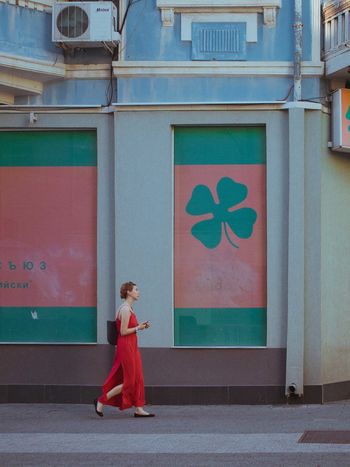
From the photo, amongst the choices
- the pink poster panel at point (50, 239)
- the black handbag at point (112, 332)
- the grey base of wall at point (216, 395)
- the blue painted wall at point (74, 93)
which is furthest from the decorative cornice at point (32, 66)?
the grey base of wall at point (216, 395)

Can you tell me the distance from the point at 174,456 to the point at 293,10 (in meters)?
7.22

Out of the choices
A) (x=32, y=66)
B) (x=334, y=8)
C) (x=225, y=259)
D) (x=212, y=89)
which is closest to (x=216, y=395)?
(x=225, y=259)

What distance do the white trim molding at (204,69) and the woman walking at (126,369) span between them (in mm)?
3181

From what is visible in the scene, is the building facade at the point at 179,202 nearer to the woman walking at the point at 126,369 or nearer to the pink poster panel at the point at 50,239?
the pink poster panel at the point at 50,239

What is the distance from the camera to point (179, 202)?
627 inches

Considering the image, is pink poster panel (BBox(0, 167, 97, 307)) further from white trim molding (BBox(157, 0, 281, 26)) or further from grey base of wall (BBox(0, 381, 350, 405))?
white trim molding (BBox(157, 0, 281, 26))

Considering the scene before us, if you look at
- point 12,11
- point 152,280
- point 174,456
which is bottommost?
point 174,456

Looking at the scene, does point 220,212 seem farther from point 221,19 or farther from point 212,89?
point 221,19

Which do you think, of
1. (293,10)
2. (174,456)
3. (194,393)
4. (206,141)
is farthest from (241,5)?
(174,456)

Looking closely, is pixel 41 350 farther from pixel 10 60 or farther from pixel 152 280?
pixel 10 60

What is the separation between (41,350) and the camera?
15969 mm

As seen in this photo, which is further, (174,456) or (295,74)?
(295,74)

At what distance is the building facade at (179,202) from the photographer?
15703mm

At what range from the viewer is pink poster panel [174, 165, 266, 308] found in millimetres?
15820
